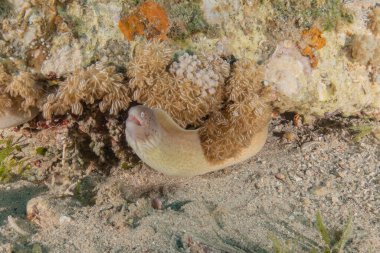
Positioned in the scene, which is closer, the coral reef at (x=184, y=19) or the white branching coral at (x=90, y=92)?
the white branching coral at (x=90, y=92)

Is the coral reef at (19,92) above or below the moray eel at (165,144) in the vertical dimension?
above

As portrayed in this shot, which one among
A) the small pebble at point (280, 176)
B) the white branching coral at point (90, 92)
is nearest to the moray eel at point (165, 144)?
the white branching coral at point (90, 92)

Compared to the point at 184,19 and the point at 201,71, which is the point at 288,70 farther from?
the point at 184,19

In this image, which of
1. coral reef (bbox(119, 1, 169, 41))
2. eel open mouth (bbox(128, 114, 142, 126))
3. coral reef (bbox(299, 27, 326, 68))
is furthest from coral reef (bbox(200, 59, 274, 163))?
coral reef (bbox(119, 1, 169, 41))

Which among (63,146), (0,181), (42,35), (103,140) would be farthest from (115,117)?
(0,181)

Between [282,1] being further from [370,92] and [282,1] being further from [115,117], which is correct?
[115,117]

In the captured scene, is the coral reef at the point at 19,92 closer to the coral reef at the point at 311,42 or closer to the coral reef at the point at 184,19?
the coral reef at the point at 184,19

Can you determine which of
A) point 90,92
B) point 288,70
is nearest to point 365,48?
point 288,70
